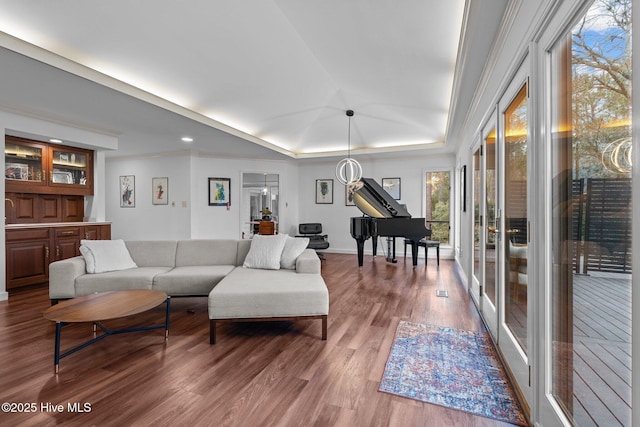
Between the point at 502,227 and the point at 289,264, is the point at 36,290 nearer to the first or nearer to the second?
the point at 289,264

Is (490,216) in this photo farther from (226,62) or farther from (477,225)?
(226,62)

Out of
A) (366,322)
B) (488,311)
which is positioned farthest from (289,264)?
(488,311)

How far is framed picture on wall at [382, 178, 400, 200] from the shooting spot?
272 inches

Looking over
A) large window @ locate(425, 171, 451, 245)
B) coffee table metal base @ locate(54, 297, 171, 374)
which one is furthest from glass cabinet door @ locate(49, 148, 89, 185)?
large window @ locate(425, 171, 451, 245)

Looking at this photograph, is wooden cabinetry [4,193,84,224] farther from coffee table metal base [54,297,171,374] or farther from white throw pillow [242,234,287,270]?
white throw pillow [242,234,287,270]

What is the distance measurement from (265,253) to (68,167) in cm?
394

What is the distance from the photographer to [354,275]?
4.88 meters

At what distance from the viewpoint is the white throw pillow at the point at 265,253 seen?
3.33 metres

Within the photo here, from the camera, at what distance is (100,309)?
7.29 feet

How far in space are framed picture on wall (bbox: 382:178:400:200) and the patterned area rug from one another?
454 cm

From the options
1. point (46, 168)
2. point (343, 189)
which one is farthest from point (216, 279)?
point (343, 189)

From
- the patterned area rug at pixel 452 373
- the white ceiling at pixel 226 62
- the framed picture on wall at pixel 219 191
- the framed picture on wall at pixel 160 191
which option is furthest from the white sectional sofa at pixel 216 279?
the framed picture on wall at pixel 160 191

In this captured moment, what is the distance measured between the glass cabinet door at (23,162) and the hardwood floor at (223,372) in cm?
211

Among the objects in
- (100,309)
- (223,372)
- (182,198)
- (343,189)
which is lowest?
(223,372)
